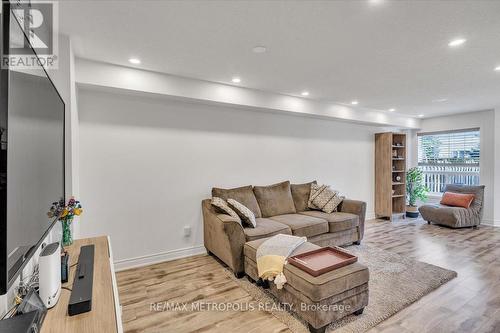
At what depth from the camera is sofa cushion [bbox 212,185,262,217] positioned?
3.59 metres

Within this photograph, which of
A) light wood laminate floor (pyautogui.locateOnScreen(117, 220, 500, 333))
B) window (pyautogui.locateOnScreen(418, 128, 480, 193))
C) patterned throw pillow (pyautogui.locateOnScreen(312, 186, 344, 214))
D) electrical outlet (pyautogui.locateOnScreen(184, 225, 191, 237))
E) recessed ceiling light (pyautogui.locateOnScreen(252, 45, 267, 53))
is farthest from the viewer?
window (pyautogui.locateOnScreen(418, 128, 480, 193))

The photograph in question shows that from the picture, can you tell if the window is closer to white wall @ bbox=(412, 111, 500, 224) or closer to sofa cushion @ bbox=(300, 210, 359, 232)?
white wall @ bbox=(412, 111, 500, 224)

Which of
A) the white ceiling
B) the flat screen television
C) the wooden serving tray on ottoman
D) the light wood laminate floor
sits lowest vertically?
the light wood laminate floor

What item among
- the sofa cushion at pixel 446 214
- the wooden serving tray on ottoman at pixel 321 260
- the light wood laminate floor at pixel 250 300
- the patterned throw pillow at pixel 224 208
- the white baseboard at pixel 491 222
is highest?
the patterned throw pillow at pixel 224 208

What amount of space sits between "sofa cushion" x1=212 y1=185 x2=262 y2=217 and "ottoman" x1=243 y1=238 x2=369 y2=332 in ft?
5.06

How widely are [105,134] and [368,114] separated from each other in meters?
4.92

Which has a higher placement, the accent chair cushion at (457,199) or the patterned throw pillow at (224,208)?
the patterned throw pillow at (224,208)

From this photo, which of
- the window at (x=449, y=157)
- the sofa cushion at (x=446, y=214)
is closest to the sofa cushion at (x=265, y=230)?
the sofa cushion at (x=446, y=214)

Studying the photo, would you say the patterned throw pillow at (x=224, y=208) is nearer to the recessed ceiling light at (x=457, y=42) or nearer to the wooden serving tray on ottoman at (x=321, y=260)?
the wooden serving tray on ottoman at (x=321, y=260)

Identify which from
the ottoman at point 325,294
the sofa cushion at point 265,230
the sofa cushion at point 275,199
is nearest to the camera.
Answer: the ottoman at point 325,294

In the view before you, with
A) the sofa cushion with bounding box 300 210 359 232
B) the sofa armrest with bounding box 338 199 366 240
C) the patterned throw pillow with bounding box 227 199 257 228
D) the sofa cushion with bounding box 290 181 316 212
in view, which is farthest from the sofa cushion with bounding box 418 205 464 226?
the patterned throw pillow with bounding box 227 199 257 228

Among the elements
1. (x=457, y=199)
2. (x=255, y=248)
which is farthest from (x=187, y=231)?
(x=457, y=199)

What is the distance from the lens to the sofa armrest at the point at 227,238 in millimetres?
2836

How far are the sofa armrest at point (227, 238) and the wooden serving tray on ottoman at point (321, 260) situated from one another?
2.57 feet
